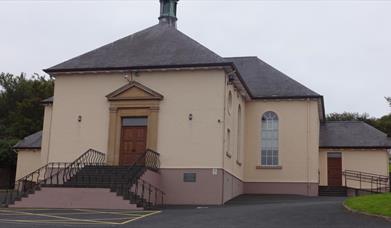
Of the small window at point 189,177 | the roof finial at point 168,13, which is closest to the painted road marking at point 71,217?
the small window at point 189,177

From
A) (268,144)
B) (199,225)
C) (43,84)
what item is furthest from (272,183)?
(43,84)

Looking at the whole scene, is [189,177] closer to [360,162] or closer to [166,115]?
[166,115]

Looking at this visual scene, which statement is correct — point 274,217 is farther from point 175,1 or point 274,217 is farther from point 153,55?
point 175,1

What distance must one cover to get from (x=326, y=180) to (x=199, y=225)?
67.9ft

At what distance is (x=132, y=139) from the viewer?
26938 mm

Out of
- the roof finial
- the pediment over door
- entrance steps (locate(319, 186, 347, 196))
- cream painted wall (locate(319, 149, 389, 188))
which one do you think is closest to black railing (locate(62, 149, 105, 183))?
the pediment over door

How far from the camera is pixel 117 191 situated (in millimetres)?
21562

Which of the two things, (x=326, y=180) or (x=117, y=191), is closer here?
(x=117, y=191)

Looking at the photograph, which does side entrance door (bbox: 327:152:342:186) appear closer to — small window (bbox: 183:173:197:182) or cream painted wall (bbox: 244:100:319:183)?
cream painted wall (bbox: 244:100:319:183)

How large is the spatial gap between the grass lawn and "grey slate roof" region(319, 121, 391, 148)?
14939mm

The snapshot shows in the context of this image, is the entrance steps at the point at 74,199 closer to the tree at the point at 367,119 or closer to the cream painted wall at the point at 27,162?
the cream painted wall at the point at 27,162

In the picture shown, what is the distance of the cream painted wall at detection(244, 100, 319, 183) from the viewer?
104 ft

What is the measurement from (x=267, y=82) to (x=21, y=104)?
1211 inches

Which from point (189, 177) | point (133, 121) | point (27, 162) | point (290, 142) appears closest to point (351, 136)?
point (290, 142)
